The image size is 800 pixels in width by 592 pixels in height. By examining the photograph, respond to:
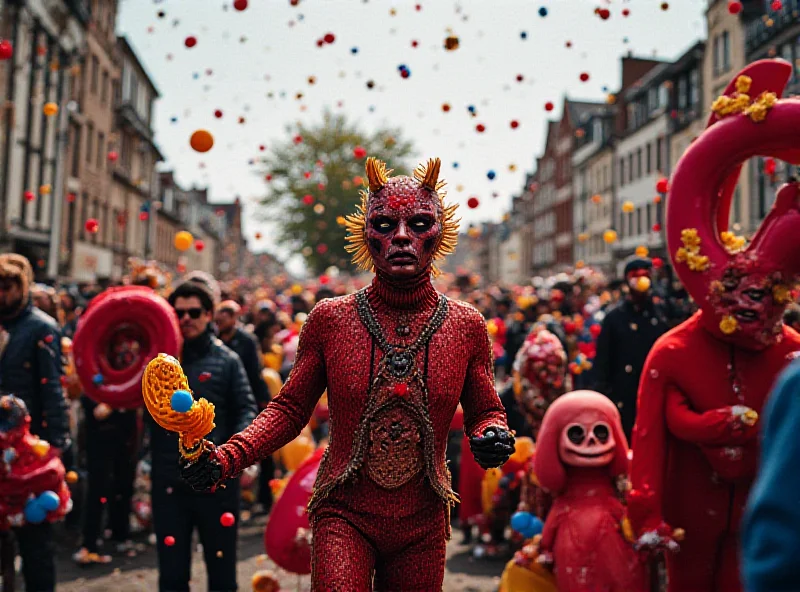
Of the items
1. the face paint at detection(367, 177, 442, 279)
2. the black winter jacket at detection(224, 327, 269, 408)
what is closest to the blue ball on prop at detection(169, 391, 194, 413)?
the face paint at detection(367, 177, 442, 279)

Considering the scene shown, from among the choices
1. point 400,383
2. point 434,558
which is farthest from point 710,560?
point 400,383

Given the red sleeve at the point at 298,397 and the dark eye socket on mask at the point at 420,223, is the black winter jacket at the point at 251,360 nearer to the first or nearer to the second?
the red sleeve at the point at 298,397

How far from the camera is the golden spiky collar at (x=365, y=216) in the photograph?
3.19 metres

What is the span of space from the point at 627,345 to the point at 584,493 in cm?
209

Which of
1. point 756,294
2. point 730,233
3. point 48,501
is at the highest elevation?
point 730,233

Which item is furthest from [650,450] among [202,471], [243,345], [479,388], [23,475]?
[243,345]

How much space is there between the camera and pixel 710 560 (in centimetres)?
421

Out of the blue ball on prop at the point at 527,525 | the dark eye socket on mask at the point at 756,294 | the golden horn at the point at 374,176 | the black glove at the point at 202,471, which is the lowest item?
the blue ball on prop at the point at 527,525

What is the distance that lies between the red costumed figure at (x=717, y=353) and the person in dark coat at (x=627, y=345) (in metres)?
2.15

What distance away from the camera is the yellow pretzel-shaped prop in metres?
2.68

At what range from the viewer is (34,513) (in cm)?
469

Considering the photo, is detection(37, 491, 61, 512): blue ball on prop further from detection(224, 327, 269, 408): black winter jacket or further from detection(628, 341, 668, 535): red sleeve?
detection(628, 341, 668, 535): red sleeve

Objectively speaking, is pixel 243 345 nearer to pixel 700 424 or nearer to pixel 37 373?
pixel 37 373

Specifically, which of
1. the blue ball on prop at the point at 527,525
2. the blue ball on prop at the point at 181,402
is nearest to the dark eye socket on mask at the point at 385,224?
the blue ball on prop at the point at 181,402
